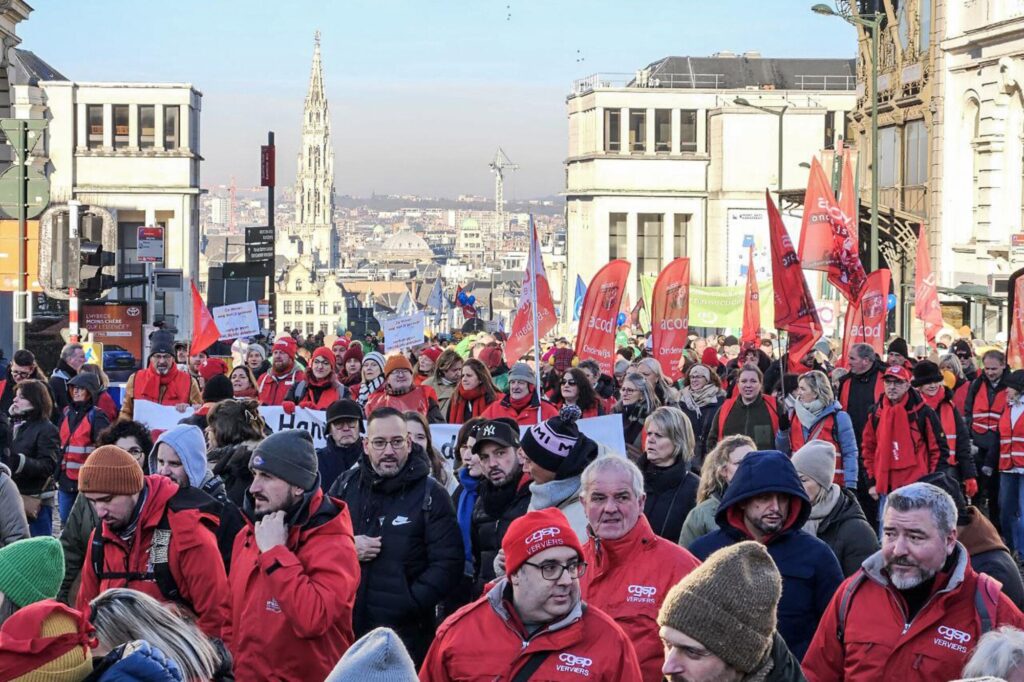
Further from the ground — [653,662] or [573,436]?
[573,436]

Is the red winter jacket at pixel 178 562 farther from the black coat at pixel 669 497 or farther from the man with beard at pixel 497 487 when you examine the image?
the black coat at pixel 669 497

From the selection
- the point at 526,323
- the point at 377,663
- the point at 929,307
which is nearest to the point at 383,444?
the point at 377,663

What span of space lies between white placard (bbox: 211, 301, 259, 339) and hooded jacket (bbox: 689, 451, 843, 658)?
17706 millimetres

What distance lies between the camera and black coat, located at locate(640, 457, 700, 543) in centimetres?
798

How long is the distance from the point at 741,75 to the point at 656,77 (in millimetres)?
5824

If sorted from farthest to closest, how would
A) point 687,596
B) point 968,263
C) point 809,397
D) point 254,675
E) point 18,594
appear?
point 968,263 → point 809,397 → point 254,675 → point 18,594 → point 687,596

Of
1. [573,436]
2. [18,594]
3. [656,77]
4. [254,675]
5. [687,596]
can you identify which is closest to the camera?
[687,596]

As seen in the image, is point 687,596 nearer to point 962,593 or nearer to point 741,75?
point 962,593

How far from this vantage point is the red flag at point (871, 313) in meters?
18.9

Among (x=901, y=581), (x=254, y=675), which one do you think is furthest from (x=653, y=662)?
(x=254, y=675)

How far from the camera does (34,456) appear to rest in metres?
10.8

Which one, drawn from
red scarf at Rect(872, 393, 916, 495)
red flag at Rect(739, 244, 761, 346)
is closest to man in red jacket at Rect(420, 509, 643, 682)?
red scarf at Rect(872, 393, 916, 495)

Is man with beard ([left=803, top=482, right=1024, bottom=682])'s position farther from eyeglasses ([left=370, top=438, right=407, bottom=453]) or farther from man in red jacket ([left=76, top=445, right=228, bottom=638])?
eyeglasses ([left=370, top=438, right=407, bottom=453])

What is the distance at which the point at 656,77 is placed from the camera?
298 feet
